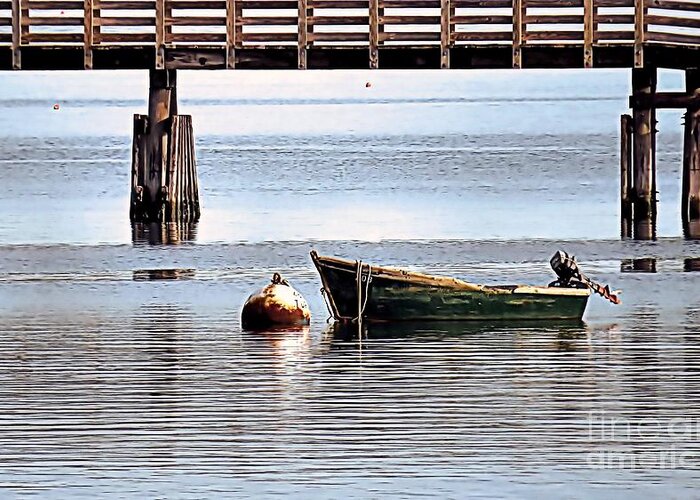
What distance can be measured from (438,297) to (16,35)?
41.4 ft

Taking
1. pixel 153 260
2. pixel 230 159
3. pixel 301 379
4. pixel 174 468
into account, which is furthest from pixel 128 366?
pixel 230 159

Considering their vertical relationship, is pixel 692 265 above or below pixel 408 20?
below

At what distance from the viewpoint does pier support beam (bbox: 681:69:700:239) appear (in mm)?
34469

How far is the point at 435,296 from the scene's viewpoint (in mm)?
22297

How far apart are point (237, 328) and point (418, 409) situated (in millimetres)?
6080

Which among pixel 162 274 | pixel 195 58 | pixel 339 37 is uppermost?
pixel 339 37

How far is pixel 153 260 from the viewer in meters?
31.0

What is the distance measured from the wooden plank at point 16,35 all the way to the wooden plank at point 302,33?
4.66 metres

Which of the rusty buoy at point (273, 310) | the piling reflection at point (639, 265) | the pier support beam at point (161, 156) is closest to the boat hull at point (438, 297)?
the rusty buoy at point (273, 310)

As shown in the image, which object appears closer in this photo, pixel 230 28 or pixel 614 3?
pixel 230 28

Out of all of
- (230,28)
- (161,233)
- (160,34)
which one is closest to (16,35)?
(160,34)

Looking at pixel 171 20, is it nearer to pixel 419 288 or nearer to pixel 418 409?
pixel 419 288

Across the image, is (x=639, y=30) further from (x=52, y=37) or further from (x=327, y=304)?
(x=327, y=304)

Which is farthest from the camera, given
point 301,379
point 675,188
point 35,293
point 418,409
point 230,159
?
point 230,159
